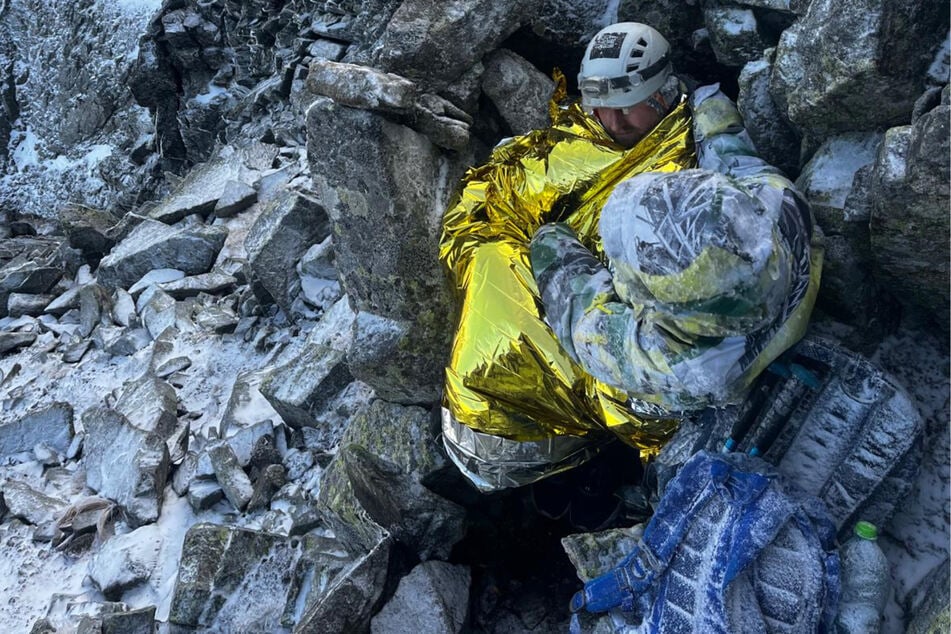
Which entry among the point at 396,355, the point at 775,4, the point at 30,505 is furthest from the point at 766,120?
the point at 30,505

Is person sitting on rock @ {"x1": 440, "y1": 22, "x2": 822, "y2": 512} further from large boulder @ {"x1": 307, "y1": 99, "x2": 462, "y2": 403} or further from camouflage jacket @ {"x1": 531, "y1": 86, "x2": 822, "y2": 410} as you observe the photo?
large boulder @ {"x1": 307, "y1": 99, "x2": 462, "y2": 403}

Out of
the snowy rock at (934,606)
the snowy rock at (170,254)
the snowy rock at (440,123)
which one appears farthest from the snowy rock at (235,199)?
the snowy rock at (934,606)

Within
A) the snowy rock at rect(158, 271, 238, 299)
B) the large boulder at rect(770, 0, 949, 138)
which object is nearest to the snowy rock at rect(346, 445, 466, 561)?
the large boulder at rect(770, 0, 949, 138)

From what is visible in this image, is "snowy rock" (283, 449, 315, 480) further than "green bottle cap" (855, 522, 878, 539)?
Yes

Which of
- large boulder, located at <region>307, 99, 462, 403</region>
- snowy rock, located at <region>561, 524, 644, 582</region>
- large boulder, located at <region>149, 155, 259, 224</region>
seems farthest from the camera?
large boulder, located at <region>149, 155, 259, 224</region>

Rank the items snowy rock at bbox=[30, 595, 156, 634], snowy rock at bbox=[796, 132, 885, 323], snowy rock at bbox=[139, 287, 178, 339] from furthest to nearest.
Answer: snowy rock at bbox=[139, 287, 178, 339] < snowy rock at bbox=[30, 595, 156, 634] < snowy rock at bbox=[796, 132, 885, 323]

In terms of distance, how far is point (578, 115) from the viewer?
8.72 feet

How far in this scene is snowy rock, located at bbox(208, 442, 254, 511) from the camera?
3.33 m

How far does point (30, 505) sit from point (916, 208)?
3.92 m

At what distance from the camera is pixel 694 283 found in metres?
1.54

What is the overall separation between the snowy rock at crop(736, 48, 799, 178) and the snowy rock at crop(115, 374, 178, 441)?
10.1 feet

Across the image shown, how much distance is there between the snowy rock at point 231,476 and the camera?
3.33 metres

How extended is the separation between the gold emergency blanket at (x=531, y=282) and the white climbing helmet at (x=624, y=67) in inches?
5.9

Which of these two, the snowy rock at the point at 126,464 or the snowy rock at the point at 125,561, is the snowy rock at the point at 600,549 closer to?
the snowy rock at the point at 125,561
